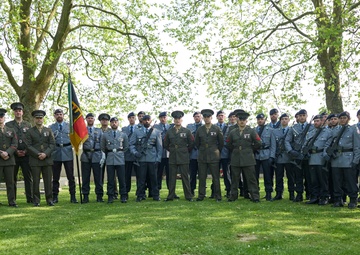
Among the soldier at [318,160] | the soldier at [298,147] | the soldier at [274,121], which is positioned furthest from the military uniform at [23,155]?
the soldier at [318,160]

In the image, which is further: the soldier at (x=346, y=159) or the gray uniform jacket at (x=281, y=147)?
the gray uniform jacket at (x=281, y=147)

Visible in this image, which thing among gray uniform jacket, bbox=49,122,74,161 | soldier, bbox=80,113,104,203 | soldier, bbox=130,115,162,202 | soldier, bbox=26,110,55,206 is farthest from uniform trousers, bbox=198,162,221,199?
soldier, bbox=26,110,55,206

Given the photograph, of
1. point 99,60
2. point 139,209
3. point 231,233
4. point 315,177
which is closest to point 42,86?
point 99,60

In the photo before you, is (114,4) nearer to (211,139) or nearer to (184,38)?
(184,38)

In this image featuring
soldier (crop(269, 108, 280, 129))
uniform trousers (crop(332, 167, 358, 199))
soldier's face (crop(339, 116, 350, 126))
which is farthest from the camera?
soldier (crop(269, 108, 280, 129))

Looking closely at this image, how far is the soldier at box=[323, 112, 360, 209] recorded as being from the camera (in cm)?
1030

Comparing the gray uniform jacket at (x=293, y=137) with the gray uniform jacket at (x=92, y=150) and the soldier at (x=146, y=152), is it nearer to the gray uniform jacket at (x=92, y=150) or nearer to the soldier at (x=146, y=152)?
the soldier at (x=146, y=152)

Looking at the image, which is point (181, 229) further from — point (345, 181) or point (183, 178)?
point (345, 181)

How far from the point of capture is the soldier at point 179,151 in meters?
11.9

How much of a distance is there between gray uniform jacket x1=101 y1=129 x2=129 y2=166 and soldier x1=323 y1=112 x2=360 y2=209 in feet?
14.8

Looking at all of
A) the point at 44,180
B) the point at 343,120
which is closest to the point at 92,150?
the point at 44,180

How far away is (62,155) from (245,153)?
4164 millimetres

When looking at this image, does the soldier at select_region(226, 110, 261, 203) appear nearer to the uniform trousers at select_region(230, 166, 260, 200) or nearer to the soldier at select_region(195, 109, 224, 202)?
the uniform trousers at select_region(230, 166, 260, 200)

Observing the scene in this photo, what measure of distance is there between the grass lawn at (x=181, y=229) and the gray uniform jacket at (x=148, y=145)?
50.0 inches
